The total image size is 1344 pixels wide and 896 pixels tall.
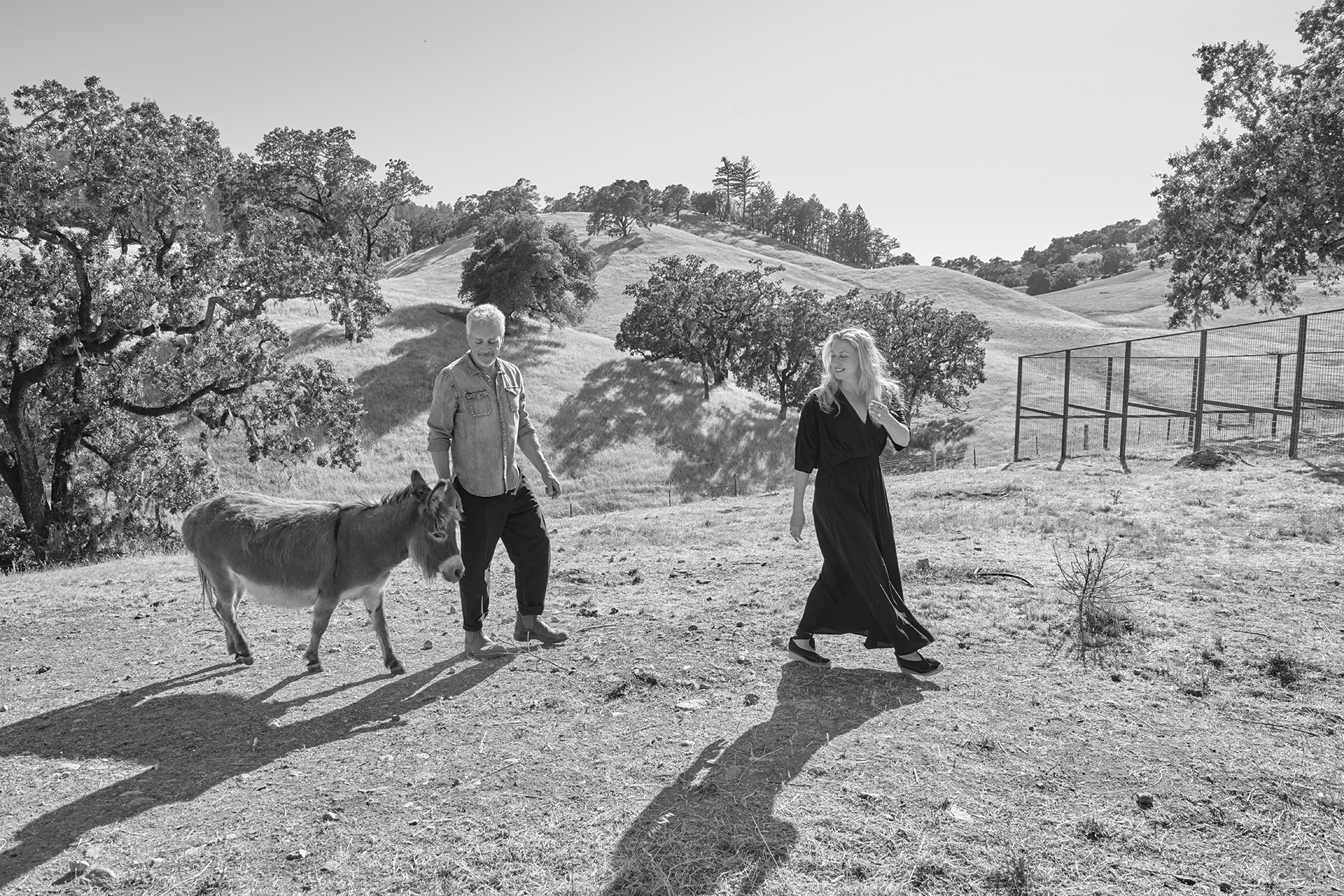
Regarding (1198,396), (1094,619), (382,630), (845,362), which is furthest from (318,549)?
(1198,396)

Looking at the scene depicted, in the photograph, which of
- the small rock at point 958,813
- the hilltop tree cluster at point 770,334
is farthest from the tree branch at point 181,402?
the hilltop tree cluster at point 770,334

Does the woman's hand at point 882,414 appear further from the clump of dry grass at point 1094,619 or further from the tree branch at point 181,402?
the tree branch at point 181,402

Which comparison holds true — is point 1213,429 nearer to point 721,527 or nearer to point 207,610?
point 721,527

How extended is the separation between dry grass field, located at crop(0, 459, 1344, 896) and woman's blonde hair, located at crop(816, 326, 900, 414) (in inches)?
79.5

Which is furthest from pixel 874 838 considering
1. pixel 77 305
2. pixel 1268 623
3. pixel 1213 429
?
pixel 1213 429

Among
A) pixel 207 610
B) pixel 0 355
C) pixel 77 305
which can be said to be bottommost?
pixel 207 610

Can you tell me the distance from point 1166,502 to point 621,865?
1198cm

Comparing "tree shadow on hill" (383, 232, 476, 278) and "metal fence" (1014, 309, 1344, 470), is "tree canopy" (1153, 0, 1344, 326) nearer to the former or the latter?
"metal fence" (1014, 309, 1344, 470)

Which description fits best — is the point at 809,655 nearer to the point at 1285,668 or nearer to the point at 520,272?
the point at 1285,668

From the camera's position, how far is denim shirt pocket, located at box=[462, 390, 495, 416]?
635cm

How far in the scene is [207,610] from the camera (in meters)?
8.69

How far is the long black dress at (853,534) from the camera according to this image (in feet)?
19.0

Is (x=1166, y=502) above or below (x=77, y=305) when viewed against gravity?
below

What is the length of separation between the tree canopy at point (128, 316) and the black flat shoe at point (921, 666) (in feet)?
63.7
